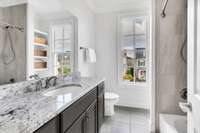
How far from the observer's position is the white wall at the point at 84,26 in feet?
8.02

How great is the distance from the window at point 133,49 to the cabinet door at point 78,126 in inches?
89.6

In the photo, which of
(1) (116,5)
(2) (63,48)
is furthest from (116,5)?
(2) (63,48)

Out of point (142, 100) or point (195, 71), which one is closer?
point (195, 71)

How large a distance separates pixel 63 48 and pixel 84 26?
947 millimetres

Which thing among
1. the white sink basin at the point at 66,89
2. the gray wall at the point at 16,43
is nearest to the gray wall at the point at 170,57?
the white sink basin at the point at 66,89

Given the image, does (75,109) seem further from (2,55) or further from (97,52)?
(97,52)

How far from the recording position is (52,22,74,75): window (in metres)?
1.99

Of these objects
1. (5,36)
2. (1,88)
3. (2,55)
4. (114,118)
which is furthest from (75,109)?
(114,118)

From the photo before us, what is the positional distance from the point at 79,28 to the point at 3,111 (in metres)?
2.03

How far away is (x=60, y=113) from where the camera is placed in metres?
0.91

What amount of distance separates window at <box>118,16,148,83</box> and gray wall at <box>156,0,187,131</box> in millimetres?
1187

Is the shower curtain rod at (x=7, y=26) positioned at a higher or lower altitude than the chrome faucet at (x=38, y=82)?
higher

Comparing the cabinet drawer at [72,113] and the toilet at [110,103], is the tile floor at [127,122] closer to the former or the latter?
the toilet at [110,103]

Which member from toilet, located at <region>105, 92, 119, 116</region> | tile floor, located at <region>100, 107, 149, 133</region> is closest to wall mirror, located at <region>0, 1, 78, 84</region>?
toilet, located at <region>105, 92, 119, 116</region>
